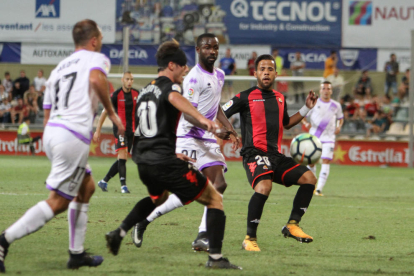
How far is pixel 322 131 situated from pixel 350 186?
5.38ft

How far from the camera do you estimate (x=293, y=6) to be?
1061 inches

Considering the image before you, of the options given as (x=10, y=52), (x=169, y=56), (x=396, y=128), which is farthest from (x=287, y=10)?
(x=169, y=56)

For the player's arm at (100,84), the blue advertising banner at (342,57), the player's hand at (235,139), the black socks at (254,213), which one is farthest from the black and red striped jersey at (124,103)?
the blue advertising banner at (342,57)

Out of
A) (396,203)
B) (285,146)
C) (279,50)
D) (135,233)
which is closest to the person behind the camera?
(135,233)

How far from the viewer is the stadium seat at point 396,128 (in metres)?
22.3

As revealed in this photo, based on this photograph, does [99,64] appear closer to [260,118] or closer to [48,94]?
[48,94]

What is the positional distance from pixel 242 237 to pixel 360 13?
21.7 metres

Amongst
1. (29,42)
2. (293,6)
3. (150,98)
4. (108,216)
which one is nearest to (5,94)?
(29,42)

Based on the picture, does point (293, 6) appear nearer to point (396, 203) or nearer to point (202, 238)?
point (396, 203)

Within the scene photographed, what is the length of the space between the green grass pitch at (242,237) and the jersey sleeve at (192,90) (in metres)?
1.58

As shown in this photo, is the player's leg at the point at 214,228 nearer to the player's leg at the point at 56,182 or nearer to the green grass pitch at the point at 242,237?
the green grass pitch at the point at 242,237

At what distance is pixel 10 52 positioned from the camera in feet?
86.8

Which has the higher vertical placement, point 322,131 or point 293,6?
point 293,6

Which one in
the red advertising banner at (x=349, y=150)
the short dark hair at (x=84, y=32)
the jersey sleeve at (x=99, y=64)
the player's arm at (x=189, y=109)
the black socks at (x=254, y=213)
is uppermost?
the short dark hair at (x=84, y=32)
